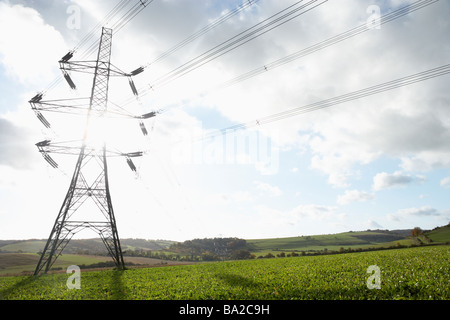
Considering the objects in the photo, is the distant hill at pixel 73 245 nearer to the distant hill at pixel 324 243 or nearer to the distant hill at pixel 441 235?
the distant hill at pixel 324 243

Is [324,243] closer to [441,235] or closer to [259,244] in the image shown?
[259,244]

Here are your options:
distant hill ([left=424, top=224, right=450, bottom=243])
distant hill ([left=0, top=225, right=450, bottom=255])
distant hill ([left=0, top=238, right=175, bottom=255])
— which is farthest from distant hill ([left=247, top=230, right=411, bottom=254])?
distant hill ([left=0, top=238, right=175, bottom=255])

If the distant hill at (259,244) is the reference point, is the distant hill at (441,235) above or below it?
above

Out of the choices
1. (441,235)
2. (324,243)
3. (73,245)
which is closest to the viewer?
(441,235)

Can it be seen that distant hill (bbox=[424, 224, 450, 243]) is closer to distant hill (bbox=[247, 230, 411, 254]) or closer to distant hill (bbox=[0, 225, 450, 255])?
distant hill (bbox=[0, 225, 450, 255])

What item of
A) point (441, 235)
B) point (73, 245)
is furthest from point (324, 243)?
point (73, 245)

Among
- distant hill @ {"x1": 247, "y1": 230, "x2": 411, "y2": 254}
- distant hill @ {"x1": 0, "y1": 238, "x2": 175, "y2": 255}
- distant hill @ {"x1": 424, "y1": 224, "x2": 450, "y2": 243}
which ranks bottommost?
distant hill @ {"x1": 247, "y1": 230, "x2": 411, "y2": 254}

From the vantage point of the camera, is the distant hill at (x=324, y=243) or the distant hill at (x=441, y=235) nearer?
the distant hill at (x=441, y=235)

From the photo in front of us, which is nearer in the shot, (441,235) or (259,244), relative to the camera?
(441,235)

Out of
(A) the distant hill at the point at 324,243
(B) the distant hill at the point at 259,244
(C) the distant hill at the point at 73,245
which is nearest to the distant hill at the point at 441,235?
(B) the distant hill at the point at 259,244
